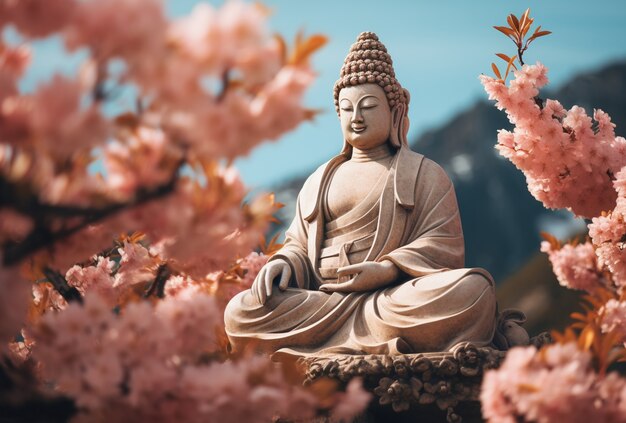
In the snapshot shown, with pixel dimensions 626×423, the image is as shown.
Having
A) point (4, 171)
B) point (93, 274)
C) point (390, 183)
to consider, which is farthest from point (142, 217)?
point (390, 183)

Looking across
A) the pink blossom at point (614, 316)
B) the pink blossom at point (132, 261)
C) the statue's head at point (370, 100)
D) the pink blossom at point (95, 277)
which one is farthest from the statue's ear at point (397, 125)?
the pink blossom at point (614, 316)

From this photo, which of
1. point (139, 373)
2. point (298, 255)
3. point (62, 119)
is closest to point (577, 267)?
point (298, 255)

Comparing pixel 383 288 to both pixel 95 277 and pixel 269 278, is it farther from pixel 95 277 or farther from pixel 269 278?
pixel 95 277

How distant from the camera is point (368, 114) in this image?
753cm

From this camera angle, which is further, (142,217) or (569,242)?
(569,242)

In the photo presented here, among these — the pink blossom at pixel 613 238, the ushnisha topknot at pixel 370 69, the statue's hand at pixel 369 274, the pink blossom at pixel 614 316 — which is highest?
the ushnisha topknot at pixel 370 69

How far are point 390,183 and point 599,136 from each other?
4.53 ft

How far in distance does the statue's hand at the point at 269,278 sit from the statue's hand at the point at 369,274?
37 cm

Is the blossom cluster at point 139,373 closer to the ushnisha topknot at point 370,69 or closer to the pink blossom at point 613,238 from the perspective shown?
the pink blossom at point 613,238

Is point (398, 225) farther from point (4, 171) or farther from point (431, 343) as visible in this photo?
point (4, 171)

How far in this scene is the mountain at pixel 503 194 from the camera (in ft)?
142

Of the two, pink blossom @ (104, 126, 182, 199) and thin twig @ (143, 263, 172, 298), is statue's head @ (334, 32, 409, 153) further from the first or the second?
pink blossom @ (104, 126, 182, 199)

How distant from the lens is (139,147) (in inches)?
137

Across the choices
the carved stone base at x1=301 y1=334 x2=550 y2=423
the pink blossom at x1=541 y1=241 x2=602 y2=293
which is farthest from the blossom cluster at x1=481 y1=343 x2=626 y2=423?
the carved stone base at x1=301 y1=334 x2=550 y2=423
